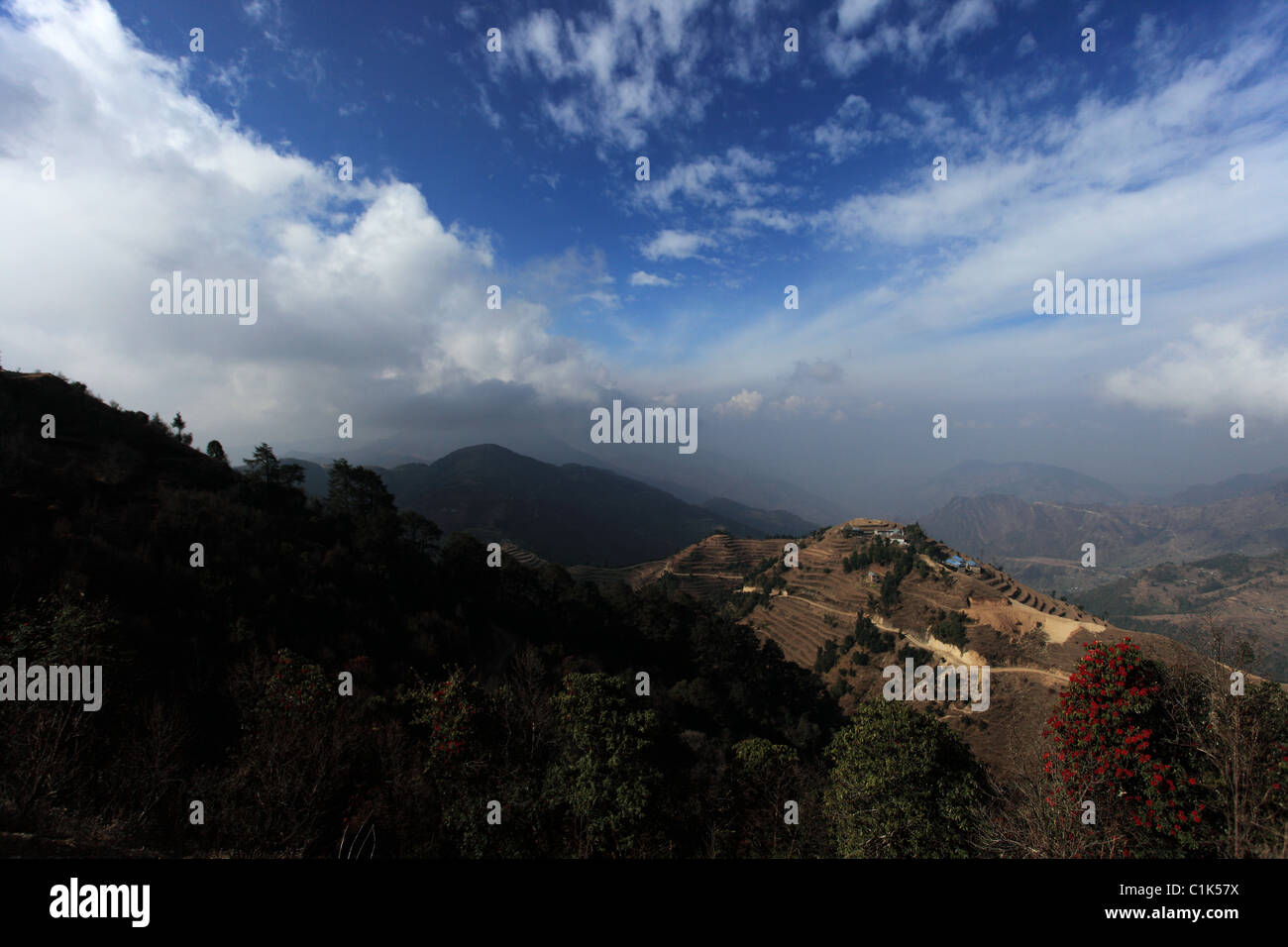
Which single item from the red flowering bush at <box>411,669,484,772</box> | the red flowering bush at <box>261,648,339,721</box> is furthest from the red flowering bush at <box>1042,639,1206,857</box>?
the red flowering bush at <box>261,648,339,721</box>

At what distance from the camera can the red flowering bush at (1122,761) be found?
27.5ft

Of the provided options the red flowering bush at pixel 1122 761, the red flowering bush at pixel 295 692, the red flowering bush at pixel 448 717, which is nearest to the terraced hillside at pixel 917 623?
the red flowering bush at pixel 1122 761

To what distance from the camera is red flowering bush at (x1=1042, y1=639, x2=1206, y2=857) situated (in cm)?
838

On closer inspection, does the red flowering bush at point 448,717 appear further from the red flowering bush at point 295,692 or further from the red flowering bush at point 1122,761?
the red flowering bush at point 1122,761

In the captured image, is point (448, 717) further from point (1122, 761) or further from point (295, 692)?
point (1122, 761)

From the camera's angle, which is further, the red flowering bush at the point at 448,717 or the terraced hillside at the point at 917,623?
the terraced hillside at the point at 917,623

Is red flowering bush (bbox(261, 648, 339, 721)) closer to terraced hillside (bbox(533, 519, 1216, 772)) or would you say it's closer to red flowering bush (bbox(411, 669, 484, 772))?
red flowering bush (bbox(411, 669, 484, 772))

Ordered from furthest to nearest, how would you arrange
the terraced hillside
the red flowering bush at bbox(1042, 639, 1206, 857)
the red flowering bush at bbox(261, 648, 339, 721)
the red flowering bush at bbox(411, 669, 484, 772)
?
1. the terraced hillside
2. the red flowering bush at bbox(411, 669, 484, 772)
3. the red flowering bush at bbox(261, 648, 339, 721)
4. the red flowering bush at bbox(1042, 639, 1206, 857)

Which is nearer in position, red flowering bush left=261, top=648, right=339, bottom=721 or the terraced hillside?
red flowering bush left=261, top=648, right=339, bottom=721

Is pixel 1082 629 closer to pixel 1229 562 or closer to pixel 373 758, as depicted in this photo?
pixel 373 758

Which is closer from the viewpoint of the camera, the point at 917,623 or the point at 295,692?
A: the point at 295,692

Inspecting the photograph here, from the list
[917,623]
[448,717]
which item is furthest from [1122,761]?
[917,623]

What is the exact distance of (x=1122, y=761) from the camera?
9.16 m

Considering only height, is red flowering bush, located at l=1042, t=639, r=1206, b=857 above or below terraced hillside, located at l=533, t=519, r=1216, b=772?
above
